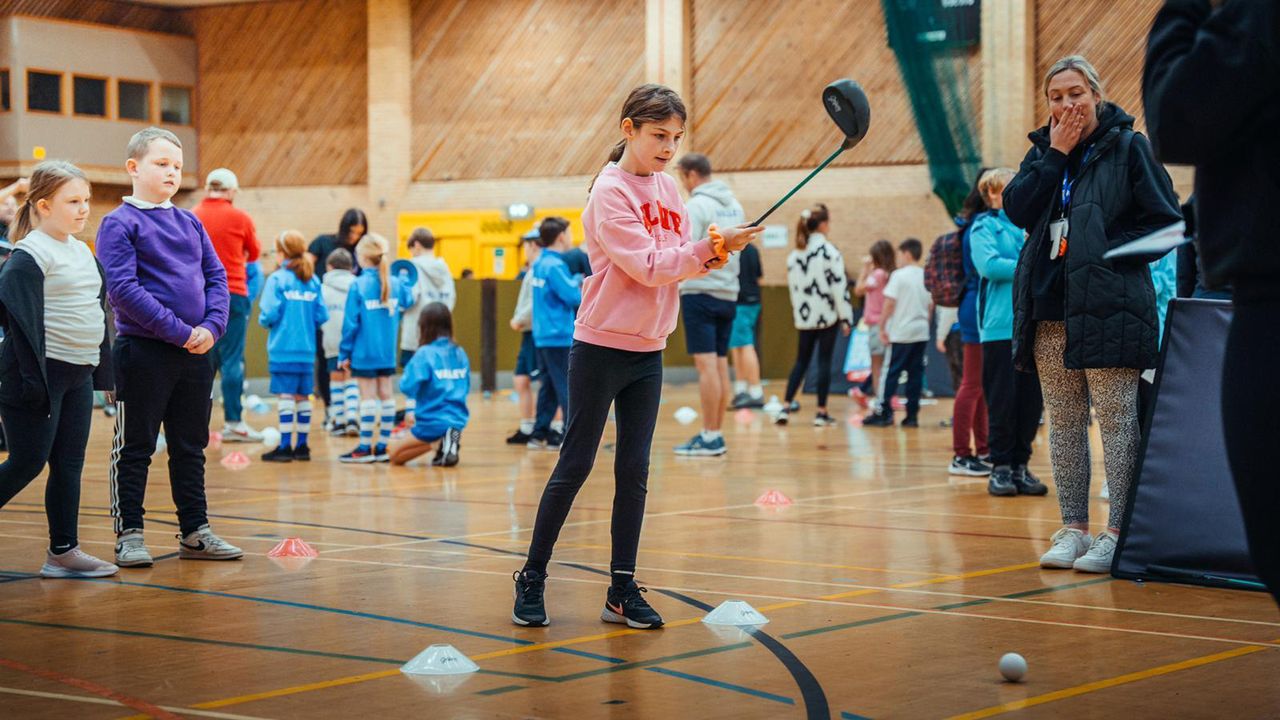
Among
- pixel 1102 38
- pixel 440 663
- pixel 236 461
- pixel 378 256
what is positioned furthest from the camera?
pixel 1102 38

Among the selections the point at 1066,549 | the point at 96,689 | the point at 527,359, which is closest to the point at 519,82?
the point at 527,359

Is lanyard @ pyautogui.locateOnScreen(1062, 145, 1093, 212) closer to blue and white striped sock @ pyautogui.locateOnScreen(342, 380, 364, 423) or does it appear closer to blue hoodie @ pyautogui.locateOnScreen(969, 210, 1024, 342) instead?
blue hoodie @ pyautogui.locateOnScreen(969, 210, 1024, 342)

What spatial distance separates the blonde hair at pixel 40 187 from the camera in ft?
17.1

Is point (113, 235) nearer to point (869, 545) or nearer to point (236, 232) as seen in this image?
point (869, 545)

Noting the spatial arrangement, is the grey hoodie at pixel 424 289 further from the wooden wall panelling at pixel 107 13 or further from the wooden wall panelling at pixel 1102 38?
the wooden wall panelling at pixel 107 13

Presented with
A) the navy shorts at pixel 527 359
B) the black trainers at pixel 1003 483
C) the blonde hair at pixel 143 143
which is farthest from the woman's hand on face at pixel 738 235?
the navy shorts at pixel 527 359

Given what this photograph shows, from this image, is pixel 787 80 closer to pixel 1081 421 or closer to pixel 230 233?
pixel 230 233

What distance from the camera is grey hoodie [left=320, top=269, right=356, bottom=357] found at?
39.9ft

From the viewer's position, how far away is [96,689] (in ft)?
11.4

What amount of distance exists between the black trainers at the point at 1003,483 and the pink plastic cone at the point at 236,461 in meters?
4.92

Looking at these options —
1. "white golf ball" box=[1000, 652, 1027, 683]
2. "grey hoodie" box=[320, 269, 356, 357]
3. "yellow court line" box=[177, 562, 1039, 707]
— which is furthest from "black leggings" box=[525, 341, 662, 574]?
"grey hoodie" box=[320, 269, 356, 357]

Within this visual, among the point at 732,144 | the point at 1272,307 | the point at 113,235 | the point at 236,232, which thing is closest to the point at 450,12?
the point at 732,144

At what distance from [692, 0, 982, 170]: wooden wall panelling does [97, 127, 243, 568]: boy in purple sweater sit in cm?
1867

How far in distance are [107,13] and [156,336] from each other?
83.3 ft
